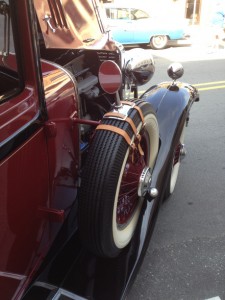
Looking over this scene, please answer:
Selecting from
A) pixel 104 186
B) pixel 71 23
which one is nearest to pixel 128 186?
pixel 104 186

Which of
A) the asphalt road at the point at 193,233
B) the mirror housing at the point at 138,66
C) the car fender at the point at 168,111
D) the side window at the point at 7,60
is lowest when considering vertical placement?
the asphalt road at the point at 193,233

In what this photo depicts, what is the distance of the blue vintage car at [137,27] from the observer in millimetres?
10188

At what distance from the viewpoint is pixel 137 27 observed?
10336 mm

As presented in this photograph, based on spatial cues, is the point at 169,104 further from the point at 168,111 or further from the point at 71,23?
the point at 71,23

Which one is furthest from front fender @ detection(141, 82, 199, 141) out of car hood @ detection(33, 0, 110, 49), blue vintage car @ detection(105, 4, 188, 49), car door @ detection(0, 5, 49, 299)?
blue vintage car @ detection(105, 4, 188, 49)

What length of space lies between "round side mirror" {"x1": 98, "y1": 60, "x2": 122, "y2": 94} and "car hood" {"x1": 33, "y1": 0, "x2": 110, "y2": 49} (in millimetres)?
494

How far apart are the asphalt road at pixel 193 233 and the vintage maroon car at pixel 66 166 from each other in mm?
386

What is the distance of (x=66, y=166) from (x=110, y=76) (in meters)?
0.50

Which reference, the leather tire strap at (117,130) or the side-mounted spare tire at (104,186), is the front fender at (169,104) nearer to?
the side-mounted spare tire at (104,186)

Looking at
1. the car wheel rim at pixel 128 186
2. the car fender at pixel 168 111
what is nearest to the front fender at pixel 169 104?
the car fender at pixel 168 111

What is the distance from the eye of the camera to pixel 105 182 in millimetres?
1602

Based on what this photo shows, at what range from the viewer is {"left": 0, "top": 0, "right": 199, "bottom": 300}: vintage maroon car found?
128cm

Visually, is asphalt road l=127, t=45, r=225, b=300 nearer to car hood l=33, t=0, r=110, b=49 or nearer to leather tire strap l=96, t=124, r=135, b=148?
leather tire strap l=96, t=124, r=135, b=148

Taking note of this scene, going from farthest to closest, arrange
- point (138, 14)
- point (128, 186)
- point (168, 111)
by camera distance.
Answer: point (138, 14), point (168, 111), point (128, 186)
